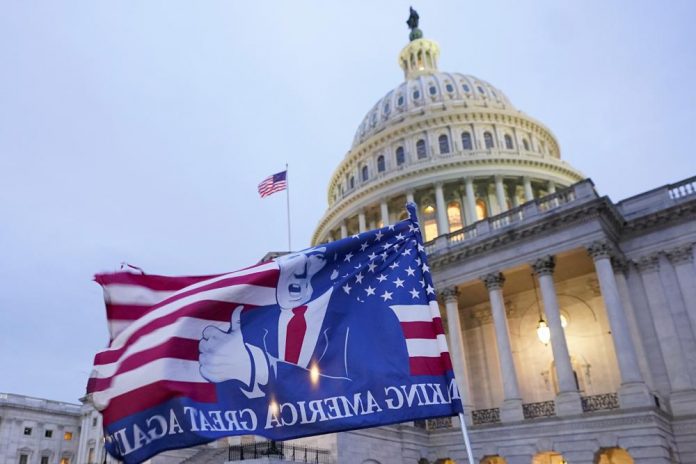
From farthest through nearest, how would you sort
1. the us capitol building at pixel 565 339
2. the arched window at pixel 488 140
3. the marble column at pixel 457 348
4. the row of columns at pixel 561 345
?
1. the arched window at pixel 488 140
2. the marble column at pixel 457 348
3. the us capitol building at pixel 565 339
4. the row of columns at pixel 561 345

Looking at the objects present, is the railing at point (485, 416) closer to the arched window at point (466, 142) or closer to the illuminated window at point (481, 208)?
the illuminated window at point (481, 208)

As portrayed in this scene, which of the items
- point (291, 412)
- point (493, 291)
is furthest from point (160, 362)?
point (493, 291)

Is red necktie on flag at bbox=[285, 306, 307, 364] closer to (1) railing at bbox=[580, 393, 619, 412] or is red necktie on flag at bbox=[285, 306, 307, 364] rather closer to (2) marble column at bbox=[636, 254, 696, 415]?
(1) railing at bbox=[580, 393, 619, 412]

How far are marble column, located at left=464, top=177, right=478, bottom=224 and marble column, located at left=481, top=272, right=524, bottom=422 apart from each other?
23556 mm

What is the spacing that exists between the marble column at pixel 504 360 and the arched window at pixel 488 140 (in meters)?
33.6

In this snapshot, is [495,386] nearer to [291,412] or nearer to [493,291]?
[493,291]

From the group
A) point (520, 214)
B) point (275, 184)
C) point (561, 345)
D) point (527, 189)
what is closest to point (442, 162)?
point (527, 189)

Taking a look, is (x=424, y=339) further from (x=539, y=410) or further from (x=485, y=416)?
(x=485, y=416)

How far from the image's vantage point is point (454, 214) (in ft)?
202

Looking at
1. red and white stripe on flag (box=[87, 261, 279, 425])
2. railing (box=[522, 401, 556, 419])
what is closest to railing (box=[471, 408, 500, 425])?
railing (box=[522, 401, 556, 419])

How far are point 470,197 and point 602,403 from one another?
32.6 metres

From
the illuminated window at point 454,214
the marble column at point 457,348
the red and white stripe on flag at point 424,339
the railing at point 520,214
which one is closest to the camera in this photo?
the red and white stripe on flag at point 424,339

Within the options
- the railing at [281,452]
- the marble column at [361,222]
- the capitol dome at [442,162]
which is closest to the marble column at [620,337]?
the railing at [281,452]

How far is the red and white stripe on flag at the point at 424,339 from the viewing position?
25.2 feet
